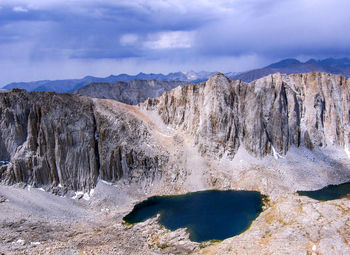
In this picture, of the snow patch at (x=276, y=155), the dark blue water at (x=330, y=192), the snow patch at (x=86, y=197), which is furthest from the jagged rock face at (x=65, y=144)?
the dark blue water at (x=330, y=192)

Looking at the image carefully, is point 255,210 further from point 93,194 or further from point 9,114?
point 9,114

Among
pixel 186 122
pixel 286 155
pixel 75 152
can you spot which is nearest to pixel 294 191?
pixel 286 155

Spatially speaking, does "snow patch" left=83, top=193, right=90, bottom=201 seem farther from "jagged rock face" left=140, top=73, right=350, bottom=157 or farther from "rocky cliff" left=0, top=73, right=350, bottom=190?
"jagged rock face" left=140, top=73, right=350, bottom=157

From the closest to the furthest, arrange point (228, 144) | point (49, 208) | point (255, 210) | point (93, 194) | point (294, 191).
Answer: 1. point (49, 208)
2. point (255, 210)
3. point (93, 194)
4. point (294, 191)
5. point (228, 144)

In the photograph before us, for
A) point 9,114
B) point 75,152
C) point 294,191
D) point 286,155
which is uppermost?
point 9,114

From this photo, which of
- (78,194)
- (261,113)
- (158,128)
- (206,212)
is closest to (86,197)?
(78,194)

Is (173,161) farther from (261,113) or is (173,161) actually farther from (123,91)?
(123,91)
